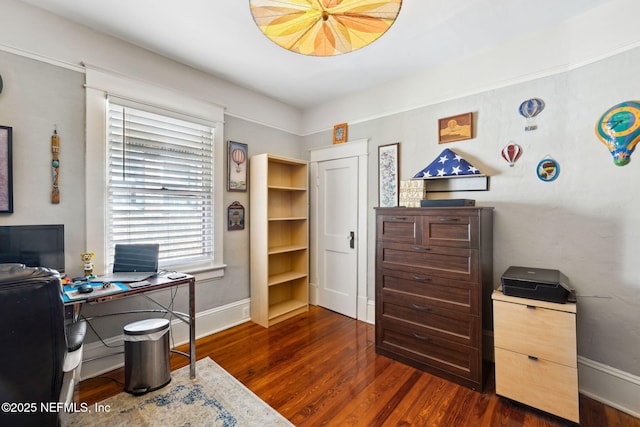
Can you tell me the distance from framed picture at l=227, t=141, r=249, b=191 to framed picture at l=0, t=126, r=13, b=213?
5.38 ft

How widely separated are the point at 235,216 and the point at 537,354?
9.56ft

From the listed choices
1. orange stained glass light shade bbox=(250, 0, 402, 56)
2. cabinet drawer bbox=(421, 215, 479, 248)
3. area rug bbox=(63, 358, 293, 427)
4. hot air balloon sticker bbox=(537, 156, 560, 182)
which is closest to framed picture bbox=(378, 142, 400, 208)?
cabinet drawer bbox=(421, 215, 479, 248)

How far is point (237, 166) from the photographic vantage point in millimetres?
3184

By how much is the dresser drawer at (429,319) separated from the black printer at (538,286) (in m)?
0.36

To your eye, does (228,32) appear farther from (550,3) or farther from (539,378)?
(539,378)

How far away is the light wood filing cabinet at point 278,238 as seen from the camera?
3180 millimetres

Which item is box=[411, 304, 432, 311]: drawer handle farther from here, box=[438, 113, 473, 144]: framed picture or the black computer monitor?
the black computer monitor

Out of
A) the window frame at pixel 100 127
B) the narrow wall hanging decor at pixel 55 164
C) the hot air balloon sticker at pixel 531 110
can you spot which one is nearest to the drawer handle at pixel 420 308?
the hot air balloon sticker at pixel 531 110

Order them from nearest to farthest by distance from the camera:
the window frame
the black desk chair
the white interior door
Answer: the black desk chair → the window frame → the white interior door

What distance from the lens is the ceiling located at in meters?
1.95

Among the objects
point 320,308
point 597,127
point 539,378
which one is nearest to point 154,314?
point 320,308

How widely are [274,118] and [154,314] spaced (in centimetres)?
260

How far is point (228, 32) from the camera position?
7.32 ft

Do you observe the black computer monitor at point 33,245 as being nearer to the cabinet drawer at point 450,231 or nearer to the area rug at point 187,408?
the area rug at point 187,408
